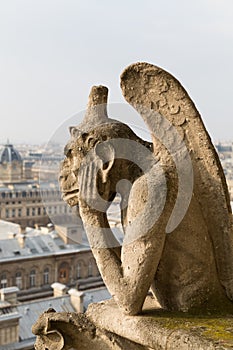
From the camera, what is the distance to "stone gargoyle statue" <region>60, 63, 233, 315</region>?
2.71 metres

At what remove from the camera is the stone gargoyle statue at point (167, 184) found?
8.90ft

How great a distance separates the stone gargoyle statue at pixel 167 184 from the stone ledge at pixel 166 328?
78 mm

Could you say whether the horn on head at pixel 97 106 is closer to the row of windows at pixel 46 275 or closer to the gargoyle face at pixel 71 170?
the gargoyle face at pixel 71 170

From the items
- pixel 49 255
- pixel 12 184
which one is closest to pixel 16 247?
pixel 49 255

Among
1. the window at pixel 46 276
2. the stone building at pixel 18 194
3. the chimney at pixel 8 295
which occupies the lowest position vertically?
the stone building at pixel 18 194

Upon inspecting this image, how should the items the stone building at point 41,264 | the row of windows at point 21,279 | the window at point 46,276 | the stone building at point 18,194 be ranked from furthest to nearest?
the stone building at point 18,194 → the window at point 46,276 → the row of windows at point 21,279 → the stone building at point 41,264

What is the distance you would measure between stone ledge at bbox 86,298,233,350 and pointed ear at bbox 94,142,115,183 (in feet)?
2.11

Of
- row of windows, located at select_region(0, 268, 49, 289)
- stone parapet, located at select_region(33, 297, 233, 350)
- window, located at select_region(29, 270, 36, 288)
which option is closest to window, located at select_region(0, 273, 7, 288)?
row of windows, located at select_region(0, 268, 49, 289)

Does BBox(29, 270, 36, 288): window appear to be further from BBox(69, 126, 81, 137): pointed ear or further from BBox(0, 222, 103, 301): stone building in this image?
BBox(69, 126, 81, 137): pointed ear

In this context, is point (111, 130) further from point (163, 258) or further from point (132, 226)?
point (163, 258)

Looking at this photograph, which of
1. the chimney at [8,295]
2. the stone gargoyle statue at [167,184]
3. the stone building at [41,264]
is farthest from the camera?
the stone building at [41,264]

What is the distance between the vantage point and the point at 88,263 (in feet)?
88.2

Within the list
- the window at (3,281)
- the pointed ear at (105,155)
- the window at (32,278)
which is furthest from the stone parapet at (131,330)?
the window at (32,278)

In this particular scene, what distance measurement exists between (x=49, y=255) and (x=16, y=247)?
1.47 m
